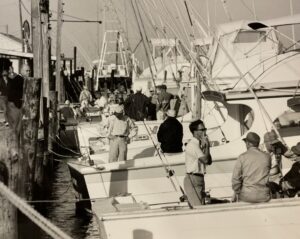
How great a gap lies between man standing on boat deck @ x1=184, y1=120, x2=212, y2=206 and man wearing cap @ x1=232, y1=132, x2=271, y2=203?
1601mm

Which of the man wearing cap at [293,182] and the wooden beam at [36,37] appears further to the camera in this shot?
the wooden beam at [36,37]

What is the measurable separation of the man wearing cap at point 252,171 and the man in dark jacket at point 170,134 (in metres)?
4.63

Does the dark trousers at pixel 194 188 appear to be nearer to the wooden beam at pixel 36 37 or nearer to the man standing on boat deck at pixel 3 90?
the man standing on boat deck at pixel 3 90

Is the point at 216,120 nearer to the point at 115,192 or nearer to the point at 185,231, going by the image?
the point at 115,192

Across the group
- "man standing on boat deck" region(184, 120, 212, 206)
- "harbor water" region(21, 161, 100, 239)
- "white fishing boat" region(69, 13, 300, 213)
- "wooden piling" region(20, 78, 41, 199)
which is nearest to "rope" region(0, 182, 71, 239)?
"man standing on boat deck" region(184, 120, 212, 206)

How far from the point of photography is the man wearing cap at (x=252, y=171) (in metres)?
8.92

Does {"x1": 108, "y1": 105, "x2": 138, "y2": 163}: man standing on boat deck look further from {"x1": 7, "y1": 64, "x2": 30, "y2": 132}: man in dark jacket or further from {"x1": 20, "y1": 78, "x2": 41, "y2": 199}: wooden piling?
{"x1": 7, "y1": 64, "x2": 30, "y2": 132}: man in dark jacket

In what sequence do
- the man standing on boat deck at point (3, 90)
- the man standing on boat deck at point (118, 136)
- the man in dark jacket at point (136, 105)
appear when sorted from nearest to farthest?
the man standing on boat deck at point (3, 90), the man standing on boat deck at point (118, 136), the man in dark jacket at point (136, 105)

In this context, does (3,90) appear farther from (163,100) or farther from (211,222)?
(163,100)

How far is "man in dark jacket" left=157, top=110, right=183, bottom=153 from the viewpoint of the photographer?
44.8ft

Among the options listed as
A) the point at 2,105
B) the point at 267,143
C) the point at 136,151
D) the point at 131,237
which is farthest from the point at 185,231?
the point at 136,151

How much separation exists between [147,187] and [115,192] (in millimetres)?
677

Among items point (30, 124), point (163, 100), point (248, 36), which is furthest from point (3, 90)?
point (163, 100)

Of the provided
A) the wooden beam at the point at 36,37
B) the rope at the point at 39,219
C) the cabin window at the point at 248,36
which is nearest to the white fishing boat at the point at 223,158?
the cabin window at the point at 248,36
